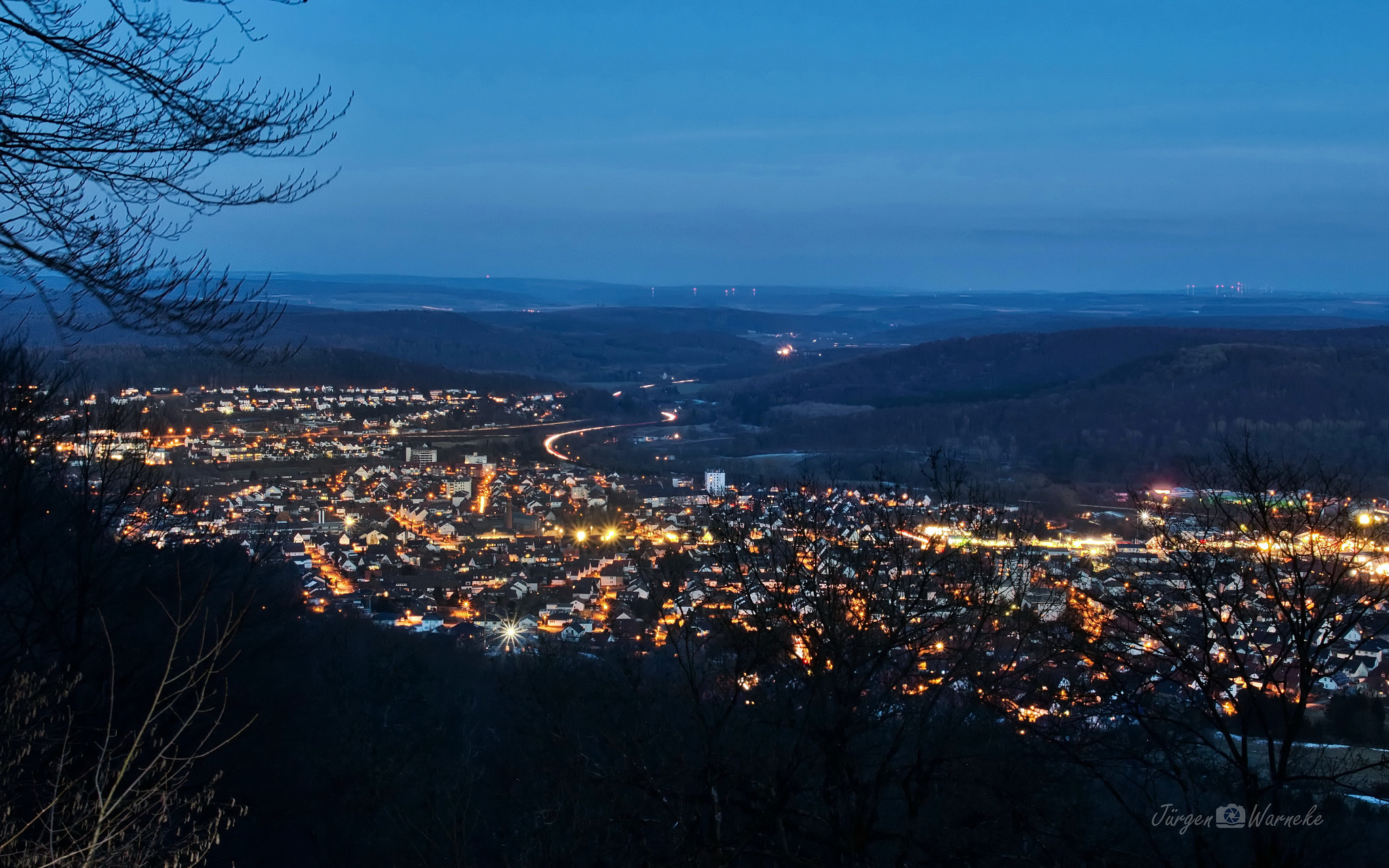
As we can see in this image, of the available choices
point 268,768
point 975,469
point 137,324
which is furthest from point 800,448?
point 137,324

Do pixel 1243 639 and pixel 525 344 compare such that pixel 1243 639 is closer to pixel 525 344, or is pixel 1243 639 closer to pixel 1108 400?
pixel 1108 400

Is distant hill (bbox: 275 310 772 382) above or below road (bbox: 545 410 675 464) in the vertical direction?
above

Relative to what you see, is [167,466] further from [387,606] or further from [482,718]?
[482,718]

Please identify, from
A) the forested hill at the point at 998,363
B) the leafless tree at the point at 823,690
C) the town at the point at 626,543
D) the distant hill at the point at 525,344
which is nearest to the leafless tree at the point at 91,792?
the leafless tree at the point at 823,690

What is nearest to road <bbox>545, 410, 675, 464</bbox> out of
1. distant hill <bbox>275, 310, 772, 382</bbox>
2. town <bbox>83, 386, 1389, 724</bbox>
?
town <bbox>83, 386, 1389, 724</bbox>

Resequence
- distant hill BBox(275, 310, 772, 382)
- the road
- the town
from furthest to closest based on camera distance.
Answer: distant hill BBox(275, 310, 772, 382), the road, the town

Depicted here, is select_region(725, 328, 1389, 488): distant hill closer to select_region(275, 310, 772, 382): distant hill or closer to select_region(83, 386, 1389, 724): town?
select_region(83, 386, 1389, 724): town
